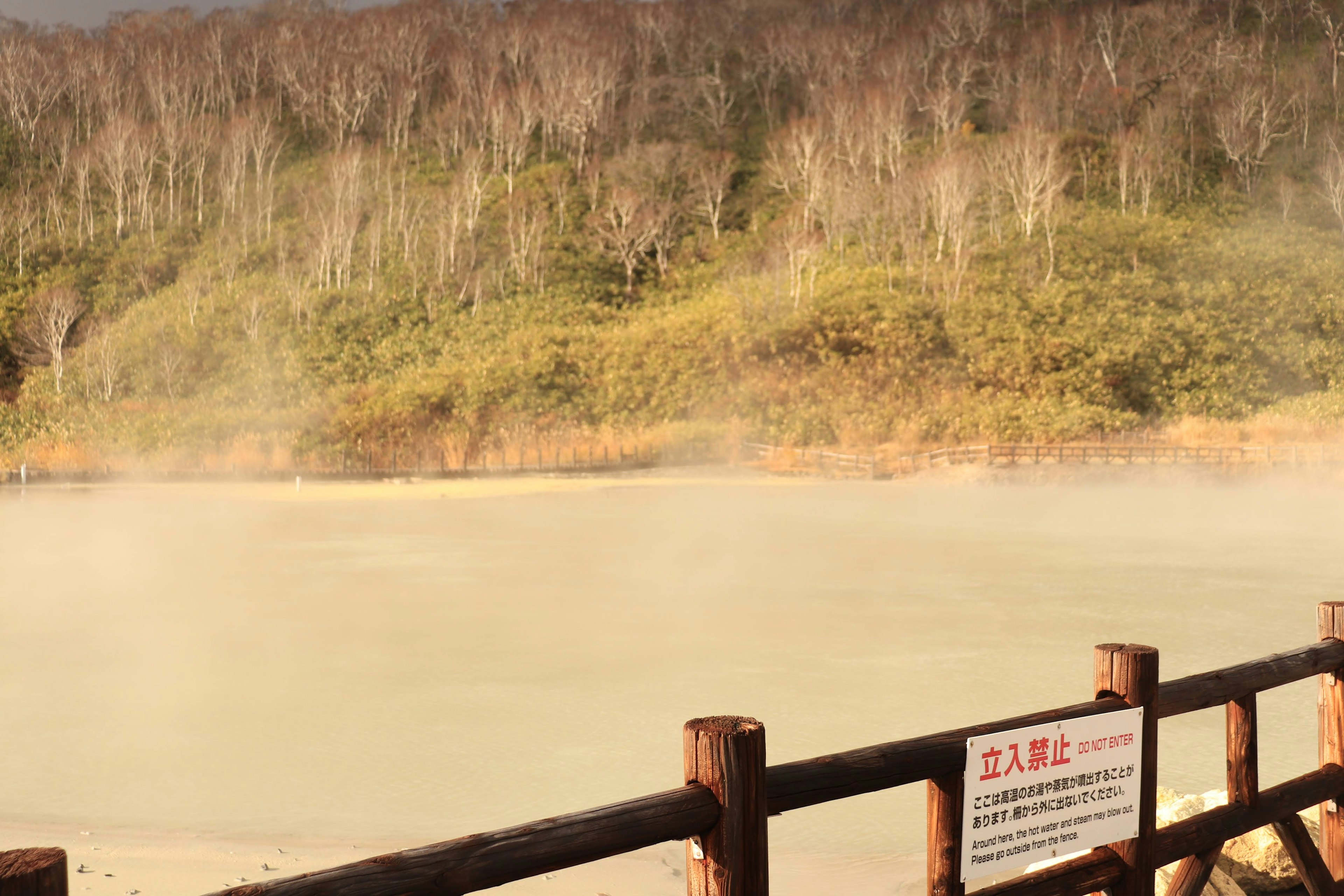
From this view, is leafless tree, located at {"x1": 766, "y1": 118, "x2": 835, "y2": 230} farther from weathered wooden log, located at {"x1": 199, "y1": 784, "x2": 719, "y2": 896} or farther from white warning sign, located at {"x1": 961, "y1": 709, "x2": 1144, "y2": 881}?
weathered wooden log, located at {"x1": 199, "y1": 784, "x2": 719, "y2": 896}

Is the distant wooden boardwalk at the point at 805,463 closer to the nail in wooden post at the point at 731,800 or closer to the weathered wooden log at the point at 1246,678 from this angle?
the weathered wooden log at the point at 1246,678

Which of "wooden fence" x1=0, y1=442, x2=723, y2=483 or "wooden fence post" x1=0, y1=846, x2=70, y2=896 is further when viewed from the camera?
"wooden fence" x1=0, y1=442, x2=723, y2=483

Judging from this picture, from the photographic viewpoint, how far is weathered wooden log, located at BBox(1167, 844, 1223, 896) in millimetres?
3967

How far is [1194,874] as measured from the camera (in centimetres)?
400

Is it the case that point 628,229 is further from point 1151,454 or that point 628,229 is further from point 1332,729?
point 1332,729

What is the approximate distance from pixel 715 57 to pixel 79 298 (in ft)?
159

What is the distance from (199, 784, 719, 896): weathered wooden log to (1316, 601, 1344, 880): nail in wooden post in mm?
2849

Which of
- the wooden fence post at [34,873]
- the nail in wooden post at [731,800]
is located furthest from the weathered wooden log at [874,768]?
the wooden fence post at [34,873]

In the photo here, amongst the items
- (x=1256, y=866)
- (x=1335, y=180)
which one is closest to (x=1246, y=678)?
(x=1256, y=866)

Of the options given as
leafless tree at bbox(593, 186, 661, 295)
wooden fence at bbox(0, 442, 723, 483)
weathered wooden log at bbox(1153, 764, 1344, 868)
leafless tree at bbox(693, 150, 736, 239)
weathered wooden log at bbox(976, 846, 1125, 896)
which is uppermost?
leafless tree at bbox(693, 150, 736, 239)

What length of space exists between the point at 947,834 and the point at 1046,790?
324 millimetres

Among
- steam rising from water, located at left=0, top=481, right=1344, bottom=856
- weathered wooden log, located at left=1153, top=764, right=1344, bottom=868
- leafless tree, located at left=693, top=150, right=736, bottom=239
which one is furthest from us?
leafless tree, located at left=693, top=150, right=736, bottom=239

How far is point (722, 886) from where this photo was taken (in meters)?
2.63

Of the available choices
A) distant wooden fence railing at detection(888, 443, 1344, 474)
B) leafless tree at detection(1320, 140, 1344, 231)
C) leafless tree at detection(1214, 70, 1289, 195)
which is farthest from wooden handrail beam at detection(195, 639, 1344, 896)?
leafless tree at detection(1214, 70, 1289, 195)
